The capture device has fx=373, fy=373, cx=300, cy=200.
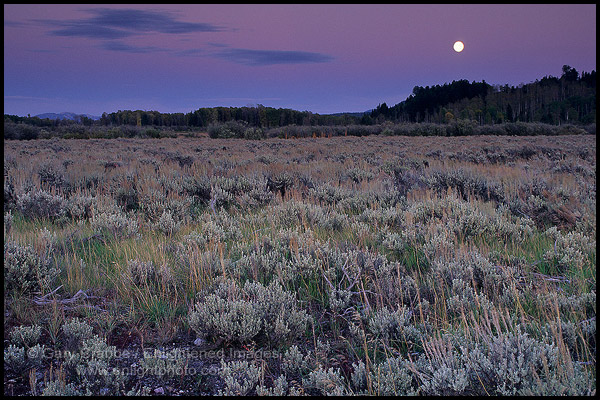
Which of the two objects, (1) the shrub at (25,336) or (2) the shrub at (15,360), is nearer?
(2) the shrub at (15,360)

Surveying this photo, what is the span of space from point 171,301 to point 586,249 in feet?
14.0

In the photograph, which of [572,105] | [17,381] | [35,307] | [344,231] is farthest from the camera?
[572,105]

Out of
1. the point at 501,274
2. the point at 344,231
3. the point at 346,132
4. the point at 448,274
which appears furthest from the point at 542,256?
the point at 346,132

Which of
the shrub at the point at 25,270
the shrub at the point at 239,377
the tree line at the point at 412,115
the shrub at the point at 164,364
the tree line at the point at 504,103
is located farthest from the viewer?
the tree line at the point at 504,103

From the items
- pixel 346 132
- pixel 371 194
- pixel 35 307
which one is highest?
pixel 346 132

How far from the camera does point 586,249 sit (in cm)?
399

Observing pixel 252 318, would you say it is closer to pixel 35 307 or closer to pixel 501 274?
pixel 35 307

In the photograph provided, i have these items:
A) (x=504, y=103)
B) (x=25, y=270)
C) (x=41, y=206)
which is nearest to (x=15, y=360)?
(x=25, y=270)

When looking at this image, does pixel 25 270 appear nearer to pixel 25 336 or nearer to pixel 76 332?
pixel 25 336

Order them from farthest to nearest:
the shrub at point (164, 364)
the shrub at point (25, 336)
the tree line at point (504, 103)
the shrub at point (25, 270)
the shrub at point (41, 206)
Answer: the tree line at point (504, 103)
the shrub at point (41, 206)
the shrub at point (25, 270)
the shrub at point (25, 336)
the shrub at point (164, 364)

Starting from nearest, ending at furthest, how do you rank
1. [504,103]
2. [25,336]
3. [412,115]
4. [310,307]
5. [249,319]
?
[25,336]
[249,319]
[310,307]
[504,103]
[412,115]

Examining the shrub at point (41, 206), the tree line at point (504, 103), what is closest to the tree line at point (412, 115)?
the tree line at point (504, 103)

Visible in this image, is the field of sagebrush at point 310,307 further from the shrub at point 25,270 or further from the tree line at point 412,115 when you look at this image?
the tree line at point 412,115

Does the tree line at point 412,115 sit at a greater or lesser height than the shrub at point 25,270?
greater
